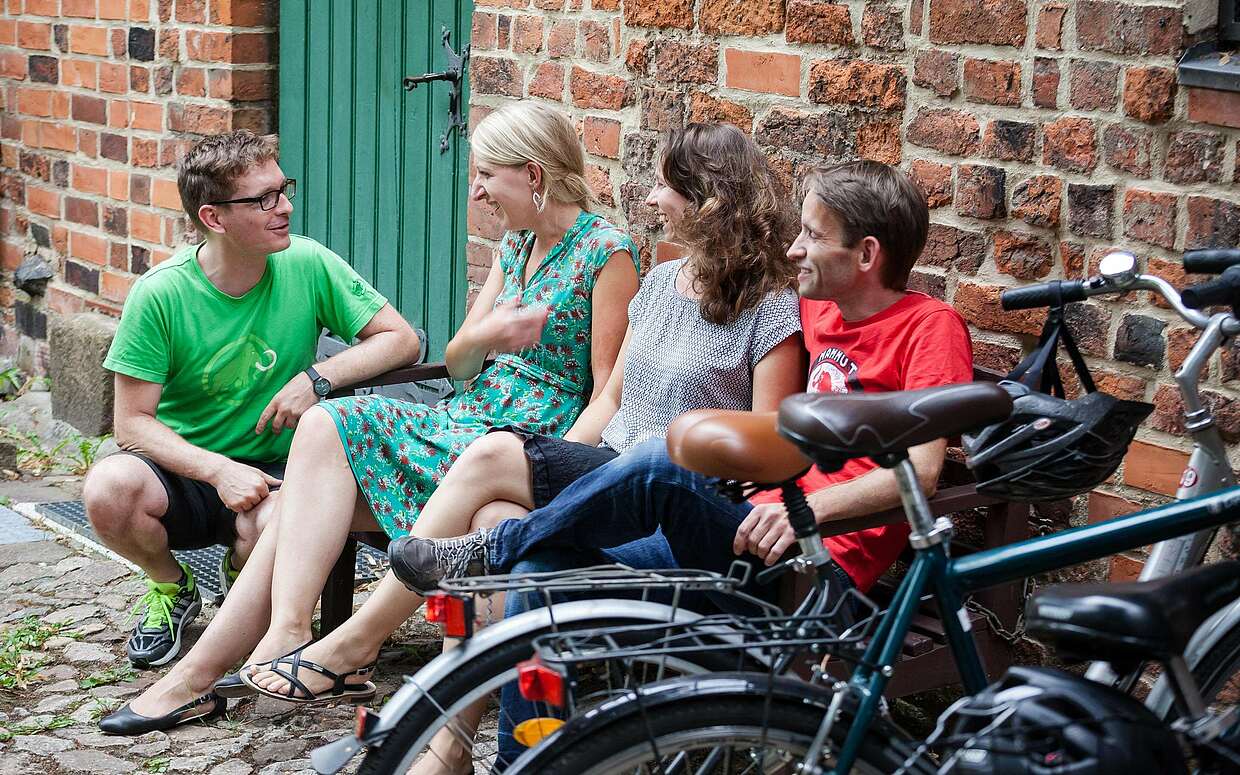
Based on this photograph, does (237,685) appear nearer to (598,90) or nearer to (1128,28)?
(598,90)

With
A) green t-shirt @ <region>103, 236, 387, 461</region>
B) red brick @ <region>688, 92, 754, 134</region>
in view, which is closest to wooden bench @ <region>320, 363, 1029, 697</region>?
red brick @ <region>688, 92, 754, 134</region>

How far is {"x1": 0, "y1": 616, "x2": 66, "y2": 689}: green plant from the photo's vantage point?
3.71 meters

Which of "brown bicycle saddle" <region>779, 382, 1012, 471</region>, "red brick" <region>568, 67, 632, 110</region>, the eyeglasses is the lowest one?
"brown bicycle saddle" <region>779, 382, 1012, 471</region>

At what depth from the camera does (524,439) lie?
309 centimetres

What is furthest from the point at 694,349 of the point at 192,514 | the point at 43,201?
the point at 43,201

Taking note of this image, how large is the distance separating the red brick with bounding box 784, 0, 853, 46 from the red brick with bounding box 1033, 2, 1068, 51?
0.51 meters

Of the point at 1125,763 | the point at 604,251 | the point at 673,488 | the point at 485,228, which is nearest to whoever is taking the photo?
the point at 1125,763

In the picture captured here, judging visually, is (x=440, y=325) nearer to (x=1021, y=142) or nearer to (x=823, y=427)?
(x=1021, y=142)

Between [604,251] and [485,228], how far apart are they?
107 centimetres

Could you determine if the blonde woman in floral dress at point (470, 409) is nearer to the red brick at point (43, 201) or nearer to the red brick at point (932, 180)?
the red brick at point (932, 180)

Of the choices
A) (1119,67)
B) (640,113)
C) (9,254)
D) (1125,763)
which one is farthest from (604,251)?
(9,254)

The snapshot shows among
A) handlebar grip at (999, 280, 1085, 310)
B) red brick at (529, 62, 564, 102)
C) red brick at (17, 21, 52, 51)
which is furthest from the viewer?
red brick at (17, 21, 52, 51)

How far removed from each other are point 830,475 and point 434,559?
0.75m

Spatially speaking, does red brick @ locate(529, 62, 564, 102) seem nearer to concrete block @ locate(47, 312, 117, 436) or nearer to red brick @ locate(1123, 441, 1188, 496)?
red brick @ locate(1123, 441, 1188, 496)
